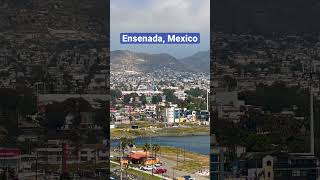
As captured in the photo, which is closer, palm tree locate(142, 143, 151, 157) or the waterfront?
the waterfront

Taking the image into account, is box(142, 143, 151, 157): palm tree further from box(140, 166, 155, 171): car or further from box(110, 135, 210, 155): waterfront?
box(140, 166, 155, 171): car

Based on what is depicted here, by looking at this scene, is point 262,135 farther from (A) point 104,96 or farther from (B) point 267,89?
(A) point 104,96

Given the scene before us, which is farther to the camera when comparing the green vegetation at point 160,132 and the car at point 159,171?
the car at point 159,171

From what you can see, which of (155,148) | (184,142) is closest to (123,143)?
(155,148)

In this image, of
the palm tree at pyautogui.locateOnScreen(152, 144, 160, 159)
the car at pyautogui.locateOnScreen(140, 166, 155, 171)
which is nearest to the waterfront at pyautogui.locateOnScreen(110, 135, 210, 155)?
the palm tree at pyautogui.locateOnScreen(152, 144, 160, 159)

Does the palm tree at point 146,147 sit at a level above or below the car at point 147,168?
above

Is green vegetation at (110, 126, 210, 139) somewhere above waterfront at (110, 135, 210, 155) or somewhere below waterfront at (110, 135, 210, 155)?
above

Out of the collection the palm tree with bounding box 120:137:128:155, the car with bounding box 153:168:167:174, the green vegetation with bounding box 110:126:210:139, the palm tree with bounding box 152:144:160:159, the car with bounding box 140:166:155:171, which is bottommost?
the car with bounding box 153:168:167:174

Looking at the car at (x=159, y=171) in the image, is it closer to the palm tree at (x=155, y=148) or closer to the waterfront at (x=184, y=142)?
the palm tree at (x=155, y=148)

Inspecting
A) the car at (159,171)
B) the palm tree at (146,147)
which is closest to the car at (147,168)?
the car at (159,171)

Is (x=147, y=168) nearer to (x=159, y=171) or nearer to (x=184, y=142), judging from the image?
(x=159, y=171)
